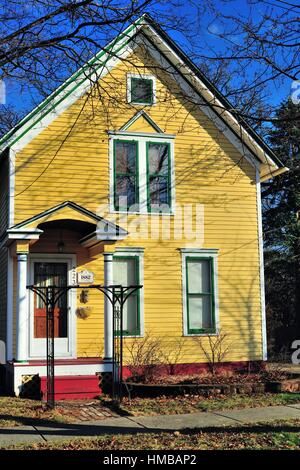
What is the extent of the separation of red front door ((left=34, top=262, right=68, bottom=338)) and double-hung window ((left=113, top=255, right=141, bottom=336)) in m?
1.35

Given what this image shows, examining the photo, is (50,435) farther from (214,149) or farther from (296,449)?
(214,149)

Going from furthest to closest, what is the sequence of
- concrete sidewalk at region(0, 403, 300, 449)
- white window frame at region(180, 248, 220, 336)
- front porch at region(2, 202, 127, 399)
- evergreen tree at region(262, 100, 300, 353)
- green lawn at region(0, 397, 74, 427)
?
evergreen tree at region(262, 100, 300, 353) < white window frame at region(180, 248, 220, 336) < front porch at region(2, 202, 127, 399) < green lawn at region(0, 397, 74, 427) < concrete sidewalk at region(0, 403, 300, 449)

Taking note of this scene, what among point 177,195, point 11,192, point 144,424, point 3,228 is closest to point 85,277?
point 3,228

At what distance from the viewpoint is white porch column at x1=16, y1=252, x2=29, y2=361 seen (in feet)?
42.6

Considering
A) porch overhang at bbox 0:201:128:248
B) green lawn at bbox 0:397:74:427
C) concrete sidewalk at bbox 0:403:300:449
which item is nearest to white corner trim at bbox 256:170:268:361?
porch overhang at bbox 0:201:128:248

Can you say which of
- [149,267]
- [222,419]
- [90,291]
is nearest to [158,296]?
[149,267]

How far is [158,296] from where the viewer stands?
15109mm

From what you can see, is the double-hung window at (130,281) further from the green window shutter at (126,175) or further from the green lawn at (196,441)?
the green lawn at (196,441)

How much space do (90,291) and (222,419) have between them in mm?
5848

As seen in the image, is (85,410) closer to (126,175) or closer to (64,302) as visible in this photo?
(64,302)

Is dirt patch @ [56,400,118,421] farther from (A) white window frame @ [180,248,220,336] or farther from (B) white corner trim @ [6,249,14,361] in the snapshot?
(A) white window frame @ [180,248,220,336]

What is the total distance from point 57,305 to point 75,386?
8.49ft

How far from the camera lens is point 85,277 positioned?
14.7m

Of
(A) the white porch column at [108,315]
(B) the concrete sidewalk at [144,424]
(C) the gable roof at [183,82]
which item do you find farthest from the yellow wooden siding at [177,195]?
(B) the concrete sidewalk at [144,424]
